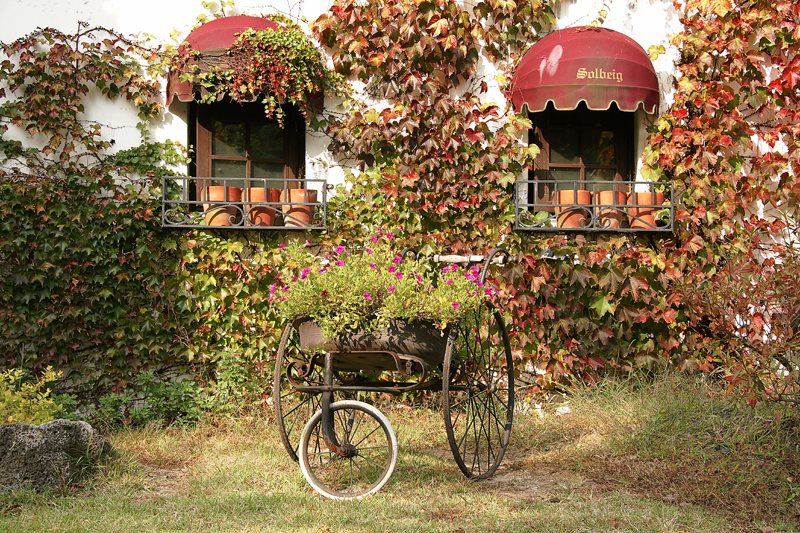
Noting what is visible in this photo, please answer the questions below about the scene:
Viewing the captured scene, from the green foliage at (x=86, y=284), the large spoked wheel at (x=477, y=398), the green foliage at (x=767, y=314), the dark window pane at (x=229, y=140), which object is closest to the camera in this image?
the green foliage at (x=767, y=314)

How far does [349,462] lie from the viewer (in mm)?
3873

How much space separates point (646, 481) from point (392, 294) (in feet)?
5.97

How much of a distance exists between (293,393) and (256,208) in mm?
1521

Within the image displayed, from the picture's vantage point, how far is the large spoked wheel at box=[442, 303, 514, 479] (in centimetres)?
363

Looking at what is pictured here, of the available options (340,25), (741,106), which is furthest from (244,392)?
(741,106)

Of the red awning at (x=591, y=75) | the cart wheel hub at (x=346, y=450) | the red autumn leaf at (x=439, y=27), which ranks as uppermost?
the red autumn leaf at (x=439, y=27)

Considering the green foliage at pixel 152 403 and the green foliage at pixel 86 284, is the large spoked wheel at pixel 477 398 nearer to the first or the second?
the green foliage at pixel 152 403

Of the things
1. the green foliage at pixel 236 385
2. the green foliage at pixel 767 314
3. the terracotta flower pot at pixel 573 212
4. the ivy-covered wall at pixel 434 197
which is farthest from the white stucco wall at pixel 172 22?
the green foliage at pixel 767 314

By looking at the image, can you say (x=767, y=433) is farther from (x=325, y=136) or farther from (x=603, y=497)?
(x=325, y=136)

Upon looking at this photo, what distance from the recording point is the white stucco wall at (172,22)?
5.26 metres

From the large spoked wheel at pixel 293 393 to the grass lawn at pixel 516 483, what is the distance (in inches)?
6.4

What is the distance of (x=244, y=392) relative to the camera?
520 centimetres

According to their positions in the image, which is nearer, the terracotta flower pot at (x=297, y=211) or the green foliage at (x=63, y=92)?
the green foliage at (x=63, y=92)

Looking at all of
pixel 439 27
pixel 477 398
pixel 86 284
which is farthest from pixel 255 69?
pixel 477 398
